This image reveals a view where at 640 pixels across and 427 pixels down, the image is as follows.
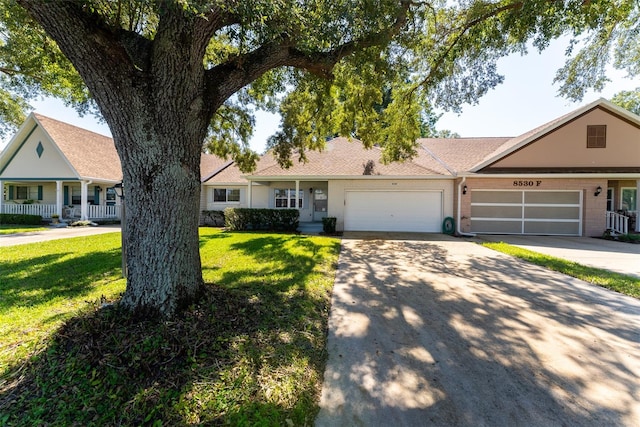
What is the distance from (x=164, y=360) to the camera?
8.48 feet

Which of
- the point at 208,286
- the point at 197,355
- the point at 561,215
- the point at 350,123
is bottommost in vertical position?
the point at 197,355

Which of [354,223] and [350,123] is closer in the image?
[350,123]

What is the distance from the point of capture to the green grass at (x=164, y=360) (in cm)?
211

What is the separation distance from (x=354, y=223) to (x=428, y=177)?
4.21 meters

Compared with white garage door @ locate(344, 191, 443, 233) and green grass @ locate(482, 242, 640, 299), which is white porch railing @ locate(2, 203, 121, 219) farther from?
green grass @ locate(482, 242, 640, 299)

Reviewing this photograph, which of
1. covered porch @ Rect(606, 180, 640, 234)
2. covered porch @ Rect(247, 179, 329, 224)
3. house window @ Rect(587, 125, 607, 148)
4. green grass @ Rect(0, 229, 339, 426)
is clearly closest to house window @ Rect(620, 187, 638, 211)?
covered porch @ Rect(606, 180, 640, 234)

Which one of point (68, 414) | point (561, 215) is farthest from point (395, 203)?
point (68, 414)

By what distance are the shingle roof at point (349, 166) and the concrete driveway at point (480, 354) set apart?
837 centimetres

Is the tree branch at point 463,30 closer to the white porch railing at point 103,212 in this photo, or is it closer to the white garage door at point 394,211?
the white garage door at point 394,211

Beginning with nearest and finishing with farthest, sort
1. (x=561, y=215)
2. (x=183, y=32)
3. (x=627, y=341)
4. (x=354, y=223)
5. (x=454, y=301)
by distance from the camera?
(x=183, y=32) < (x=627, y=341) < (x=454, y=301) < (x=561, y=215) < (x=354, y=223)

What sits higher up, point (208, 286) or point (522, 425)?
point (208, 286)

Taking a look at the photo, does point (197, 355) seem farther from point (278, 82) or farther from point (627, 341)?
point (278, 82)

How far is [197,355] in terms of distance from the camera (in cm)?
271

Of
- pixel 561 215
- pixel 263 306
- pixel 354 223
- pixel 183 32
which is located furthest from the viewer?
pixel 354 223
